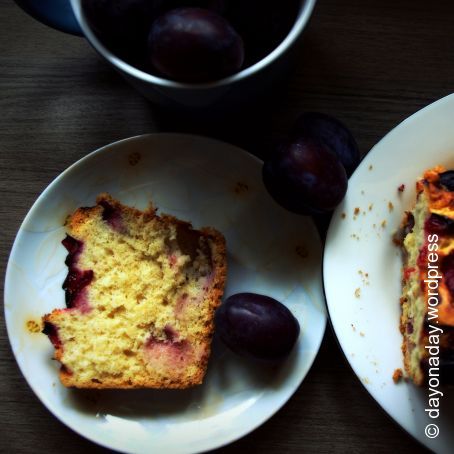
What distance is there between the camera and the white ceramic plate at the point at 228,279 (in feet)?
3.95

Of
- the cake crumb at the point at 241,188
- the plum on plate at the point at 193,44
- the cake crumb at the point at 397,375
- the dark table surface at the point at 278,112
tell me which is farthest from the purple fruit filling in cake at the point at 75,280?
the cake crumb at the point at 397,375

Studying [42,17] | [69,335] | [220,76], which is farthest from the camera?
[69,335]

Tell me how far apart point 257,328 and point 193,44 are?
20.9 inches

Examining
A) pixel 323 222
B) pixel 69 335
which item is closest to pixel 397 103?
pixel 323 222

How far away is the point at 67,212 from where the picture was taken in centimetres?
128

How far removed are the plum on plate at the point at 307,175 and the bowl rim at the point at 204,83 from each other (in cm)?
19

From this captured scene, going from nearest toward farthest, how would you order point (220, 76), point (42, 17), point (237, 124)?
1. point (220, 76)
2. point (42, 17)
3. point (237, 124)

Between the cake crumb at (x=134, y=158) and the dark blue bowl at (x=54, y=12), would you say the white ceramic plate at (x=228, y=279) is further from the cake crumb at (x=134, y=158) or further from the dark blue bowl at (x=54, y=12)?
the dark blue bowl at (x=54, y=12)

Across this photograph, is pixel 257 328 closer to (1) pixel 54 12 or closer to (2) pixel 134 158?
(2) pixel 134 158

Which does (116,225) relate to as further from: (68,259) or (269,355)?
(269,355)

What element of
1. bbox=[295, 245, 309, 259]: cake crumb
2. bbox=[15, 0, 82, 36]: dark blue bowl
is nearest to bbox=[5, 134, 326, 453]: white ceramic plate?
bbox=[295, 245, 309, 259]: cake crumb

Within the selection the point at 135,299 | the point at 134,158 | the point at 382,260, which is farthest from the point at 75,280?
the point at 382,260

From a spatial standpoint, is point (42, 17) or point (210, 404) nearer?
point (42, 17)

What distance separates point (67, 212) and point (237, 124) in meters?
0.42
